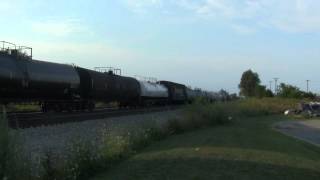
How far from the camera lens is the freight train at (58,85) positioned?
2884cm

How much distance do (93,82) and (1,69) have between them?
13.4 metres

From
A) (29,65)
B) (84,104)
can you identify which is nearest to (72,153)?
(29,65)

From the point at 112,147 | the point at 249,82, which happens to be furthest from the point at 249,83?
the point at 112,147

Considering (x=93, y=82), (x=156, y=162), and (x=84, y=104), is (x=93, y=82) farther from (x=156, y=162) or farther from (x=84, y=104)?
(x=156, y=162)

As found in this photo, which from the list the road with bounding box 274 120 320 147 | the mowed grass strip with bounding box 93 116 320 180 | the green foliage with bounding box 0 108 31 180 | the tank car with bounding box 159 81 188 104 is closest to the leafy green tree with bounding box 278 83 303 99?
the tank car with bounding box 159 81 188 104

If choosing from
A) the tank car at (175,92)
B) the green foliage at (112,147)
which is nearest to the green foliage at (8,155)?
the green foliage at (112,147)

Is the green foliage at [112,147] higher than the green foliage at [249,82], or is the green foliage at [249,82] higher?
the green foliage at [249,82]

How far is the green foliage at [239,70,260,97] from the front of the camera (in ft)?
488

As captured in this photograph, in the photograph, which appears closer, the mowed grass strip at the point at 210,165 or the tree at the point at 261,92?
the mowed grass strip at the point at 210,165

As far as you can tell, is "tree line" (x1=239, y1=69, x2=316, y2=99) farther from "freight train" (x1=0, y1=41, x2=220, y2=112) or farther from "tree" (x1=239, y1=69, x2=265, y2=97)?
"freight train" (x1=0, y1=41, x2=220, y2=112)

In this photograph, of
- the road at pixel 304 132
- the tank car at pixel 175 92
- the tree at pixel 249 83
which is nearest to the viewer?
the road at pixel 304 132

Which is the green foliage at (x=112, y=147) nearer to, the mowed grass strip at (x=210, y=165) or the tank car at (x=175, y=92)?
the mowed grass strip at (x=210, y=165)

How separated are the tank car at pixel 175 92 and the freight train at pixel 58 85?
44.8ft

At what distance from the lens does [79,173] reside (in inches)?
472
